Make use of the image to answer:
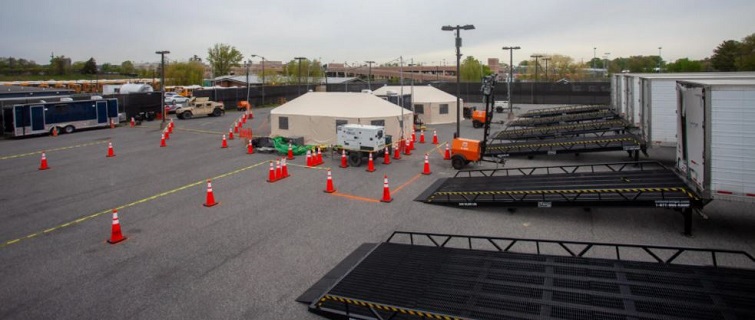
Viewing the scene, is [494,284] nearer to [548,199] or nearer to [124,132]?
[548,199]

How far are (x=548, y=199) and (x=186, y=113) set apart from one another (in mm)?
40226

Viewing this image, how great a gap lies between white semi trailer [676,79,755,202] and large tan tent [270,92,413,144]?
16.5 meters

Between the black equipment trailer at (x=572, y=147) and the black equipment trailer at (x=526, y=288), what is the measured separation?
445 inches

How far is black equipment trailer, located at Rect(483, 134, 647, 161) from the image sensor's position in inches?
790

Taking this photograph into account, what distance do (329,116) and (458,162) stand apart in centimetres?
899

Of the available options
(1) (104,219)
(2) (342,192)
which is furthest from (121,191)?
(2) (342,192)

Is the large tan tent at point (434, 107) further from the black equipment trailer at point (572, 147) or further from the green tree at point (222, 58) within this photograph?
the green tree at point (222, 58)

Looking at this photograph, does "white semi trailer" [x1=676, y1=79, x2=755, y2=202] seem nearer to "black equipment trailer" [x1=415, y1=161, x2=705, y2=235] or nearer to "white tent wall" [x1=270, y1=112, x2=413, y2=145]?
"black equipment trailer" [x1=415, y1=161, x2=705, y2=235]

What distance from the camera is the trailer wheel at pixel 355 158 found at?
844 inches

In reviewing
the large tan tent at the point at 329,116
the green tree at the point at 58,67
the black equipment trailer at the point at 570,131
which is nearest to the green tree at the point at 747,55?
the black equipment trailer at the point at 570,131

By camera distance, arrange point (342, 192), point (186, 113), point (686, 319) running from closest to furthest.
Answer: point (686, 319) → point (342, 192) → point (186, 113)

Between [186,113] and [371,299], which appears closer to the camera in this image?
[371,299]

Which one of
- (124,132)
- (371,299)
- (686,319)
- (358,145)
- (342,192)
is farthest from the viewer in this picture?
(124,132)

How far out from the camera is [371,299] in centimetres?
763
